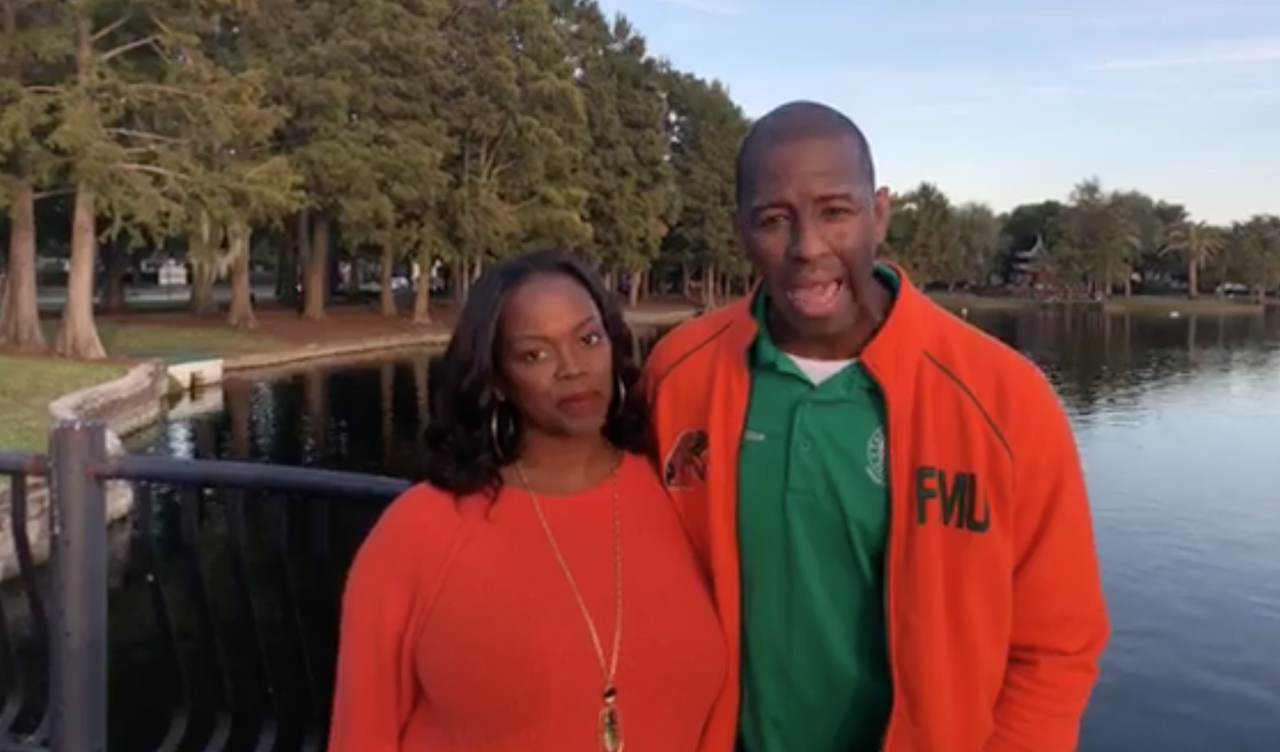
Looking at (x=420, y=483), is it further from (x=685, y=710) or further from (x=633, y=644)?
(x=685, y=710)

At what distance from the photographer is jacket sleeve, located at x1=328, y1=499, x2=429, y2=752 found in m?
1.99

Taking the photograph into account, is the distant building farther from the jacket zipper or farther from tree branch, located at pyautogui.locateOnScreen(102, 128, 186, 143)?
the jacket zipper

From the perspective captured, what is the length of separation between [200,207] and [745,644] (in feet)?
81.1

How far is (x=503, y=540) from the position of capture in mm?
2021

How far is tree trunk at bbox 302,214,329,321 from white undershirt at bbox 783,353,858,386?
1488 inches

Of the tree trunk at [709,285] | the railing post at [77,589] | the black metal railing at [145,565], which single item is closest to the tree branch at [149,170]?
the black metal railing at [145,565]

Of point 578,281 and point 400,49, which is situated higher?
point 400,49

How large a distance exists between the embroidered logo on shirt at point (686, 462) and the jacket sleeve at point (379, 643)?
0.44 metres

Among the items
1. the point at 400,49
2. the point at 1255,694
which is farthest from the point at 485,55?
the point at 1255,694

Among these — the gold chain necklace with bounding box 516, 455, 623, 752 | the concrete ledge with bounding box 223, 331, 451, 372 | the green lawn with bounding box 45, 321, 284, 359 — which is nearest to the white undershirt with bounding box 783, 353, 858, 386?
the gold chain necklace with bounding box 516, 455, 623, 752

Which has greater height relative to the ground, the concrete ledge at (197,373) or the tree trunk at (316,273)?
the tree trunk at (316,273)

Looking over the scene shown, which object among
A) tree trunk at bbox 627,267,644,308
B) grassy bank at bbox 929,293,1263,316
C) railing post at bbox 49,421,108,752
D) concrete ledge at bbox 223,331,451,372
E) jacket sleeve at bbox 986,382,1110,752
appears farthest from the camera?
grassy bank at bbox 929,293,1263,316

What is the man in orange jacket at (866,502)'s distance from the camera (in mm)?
1890

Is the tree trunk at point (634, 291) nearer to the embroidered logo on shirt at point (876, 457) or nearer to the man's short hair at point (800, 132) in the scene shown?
the man's short hair at point (800, 132)
